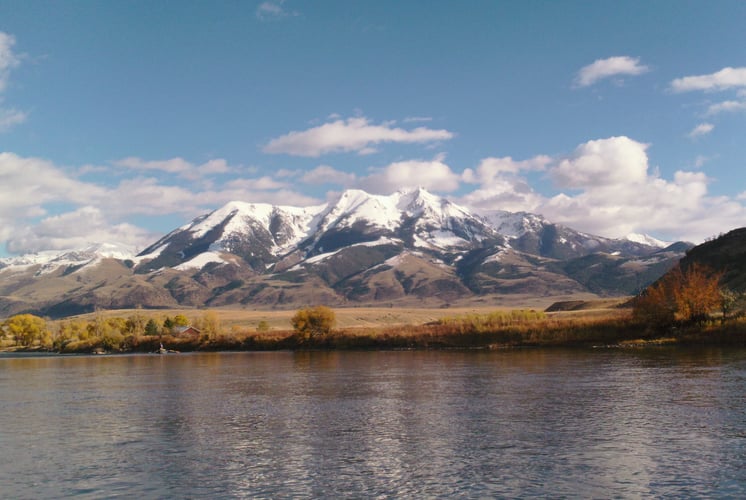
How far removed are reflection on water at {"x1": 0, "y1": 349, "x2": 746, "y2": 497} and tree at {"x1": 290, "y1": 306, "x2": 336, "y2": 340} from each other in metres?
75.8

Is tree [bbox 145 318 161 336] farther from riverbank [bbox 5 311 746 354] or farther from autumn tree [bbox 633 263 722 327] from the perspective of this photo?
autumn tree [bbox 633 263 722 327]

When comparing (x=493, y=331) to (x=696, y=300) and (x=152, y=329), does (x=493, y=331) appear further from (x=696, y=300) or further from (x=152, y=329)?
(x=152, y=329)

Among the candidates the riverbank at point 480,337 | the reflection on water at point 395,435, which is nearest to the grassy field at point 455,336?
the riverbank at point 480,337

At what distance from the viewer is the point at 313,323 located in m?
153

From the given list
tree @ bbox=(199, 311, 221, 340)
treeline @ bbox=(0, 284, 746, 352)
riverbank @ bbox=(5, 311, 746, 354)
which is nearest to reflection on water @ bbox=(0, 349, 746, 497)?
riverbank @ bbox=(5, 311, 746, 354)

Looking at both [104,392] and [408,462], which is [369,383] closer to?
[104,392]

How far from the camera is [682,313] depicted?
374 feet

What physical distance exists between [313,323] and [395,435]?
373ft

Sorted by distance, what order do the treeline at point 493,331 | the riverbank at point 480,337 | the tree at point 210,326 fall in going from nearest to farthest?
1. the riverbank at point 480,337
2. the treeline at point 493,331
3. the tree at point 210,326

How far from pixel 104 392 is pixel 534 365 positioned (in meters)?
50.7

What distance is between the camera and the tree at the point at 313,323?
151625 millimetres

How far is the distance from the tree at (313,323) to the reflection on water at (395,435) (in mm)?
75752

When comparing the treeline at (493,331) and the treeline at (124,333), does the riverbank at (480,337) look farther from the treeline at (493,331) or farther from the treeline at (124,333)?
the treeline at (124,333)

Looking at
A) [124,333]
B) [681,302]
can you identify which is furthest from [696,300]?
[124,333]
